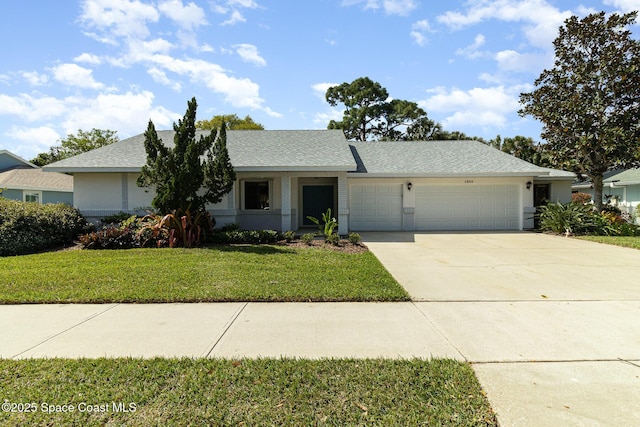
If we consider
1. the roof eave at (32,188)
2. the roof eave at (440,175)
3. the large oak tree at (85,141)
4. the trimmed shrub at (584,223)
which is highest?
the large oak tree at (85,141)

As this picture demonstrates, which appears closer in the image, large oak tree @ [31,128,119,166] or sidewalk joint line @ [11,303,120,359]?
sidewalk joint line @ [11,303,120,359]

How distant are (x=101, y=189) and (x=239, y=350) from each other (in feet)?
42.1

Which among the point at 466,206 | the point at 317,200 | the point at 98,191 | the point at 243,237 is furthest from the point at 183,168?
the point at 466,206

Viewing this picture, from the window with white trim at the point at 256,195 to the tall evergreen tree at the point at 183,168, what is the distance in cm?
361

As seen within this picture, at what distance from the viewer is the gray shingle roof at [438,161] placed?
49.7 ft

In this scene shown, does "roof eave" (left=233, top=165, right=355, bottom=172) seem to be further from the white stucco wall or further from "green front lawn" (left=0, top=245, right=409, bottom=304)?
the white stucco wall

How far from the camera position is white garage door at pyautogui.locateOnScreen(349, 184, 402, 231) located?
15.7m

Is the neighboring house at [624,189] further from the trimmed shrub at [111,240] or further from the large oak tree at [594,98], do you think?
the trimmed shrub at [111,240]

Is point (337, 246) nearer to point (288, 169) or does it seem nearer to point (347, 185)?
point (288, 169)

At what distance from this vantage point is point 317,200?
656 inches

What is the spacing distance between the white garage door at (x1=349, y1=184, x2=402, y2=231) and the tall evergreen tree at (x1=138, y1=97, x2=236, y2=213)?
645cm

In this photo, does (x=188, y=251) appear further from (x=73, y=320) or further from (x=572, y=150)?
(x=572, y=150)

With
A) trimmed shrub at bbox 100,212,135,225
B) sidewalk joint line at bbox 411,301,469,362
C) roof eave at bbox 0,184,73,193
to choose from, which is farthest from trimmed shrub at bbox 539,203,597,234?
roof eave at bbox 0,184,73,193

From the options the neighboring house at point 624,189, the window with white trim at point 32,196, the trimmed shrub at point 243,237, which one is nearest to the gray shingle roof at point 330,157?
the trimmed shrub at point 243,237
